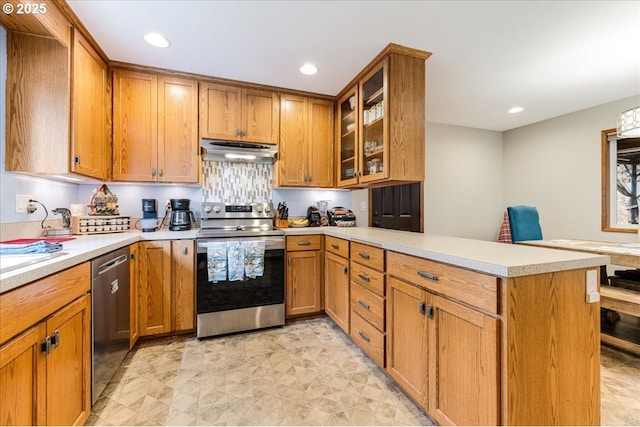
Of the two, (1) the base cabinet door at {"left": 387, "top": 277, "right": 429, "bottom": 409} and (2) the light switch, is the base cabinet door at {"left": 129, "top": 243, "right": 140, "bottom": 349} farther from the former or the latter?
(2) the light switch

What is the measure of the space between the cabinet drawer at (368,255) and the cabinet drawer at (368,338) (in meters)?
0.43

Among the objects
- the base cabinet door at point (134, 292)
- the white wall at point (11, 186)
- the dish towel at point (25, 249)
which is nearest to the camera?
the dish towel at point (25, 249)

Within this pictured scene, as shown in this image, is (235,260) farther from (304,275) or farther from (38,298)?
(38,298)

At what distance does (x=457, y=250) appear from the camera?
1358 mm

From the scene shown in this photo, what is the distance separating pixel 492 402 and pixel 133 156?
302 centimetres

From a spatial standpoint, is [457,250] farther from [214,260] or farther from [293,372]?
[214,260]

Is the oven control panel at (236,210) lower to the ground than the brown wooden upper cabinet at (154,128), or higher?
lower

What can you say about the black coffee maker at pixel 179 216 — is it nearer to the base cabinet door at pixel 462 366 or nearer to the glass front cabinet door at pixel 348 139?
the glass front cabinet door at pixel 348 139

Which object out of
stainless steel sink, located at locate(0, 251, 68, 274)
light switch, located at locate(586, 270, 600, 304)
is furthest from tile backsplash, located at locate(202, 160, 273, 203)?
light switch, located at locate(586, 270, 600, 304)

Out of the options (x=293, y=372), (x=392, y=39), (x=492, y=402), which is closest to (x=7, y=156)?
(x=293, y=372)

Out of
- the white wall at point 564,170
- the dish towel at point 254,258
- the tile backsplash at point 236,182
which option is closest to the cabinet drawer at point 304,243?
the dish towel at point 254,258

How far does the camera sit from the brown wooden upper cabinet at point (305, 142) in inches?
114

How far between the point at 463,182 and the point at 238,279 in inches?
141

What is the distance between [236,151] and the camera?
2.66 m
